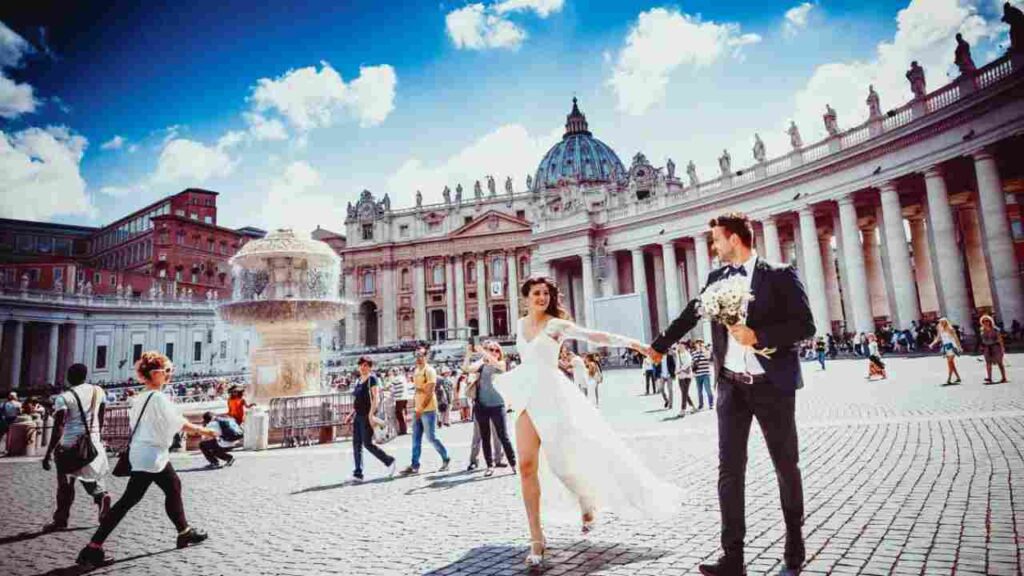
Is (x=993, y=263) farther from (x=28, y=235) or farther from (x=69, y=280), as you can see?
(x=28, y=235)

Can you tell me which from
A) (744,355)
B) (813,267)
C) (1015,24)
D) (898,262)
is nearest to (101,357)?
(813,267)

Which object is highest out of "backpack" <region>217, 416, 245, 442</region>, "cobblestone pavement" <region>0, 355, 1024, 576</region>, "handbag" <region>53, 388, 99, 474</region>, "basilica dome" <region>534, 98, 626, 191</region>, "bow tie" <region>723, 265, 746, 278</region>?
"basilica dome" <region>534, 98, 626, 191</region>

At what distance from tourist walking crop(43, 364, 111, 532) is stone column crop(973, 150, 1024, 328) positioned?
26.9 metres

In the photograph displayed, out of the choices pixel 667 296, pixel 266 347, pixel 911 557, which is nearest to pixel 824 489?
pixel 911 557

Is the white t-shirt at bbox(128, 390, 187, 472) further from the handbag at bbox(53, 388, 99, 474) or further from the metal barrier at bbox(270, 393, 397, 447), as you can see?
the metal barrier at bbox(270, 393, 397, 447)

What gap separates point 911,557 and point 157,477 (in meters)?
5.34

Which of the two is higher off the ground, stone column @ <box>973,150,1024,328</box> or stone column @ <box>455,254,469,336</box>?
stone column @ <box>455,254,469,336</box>

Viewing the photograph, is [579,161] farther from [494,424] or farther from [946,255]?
[494,424]

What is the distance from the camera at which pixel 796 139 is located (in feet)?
95.0

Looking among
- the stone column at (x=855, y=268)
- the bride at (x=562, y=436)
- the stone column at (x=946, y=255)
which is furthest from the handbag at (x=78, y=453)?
the stone column at (x=855, y=268)

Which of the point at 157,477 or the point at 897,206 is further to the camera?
the point at 897,206

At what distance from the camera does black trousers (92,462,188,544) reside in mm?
4008

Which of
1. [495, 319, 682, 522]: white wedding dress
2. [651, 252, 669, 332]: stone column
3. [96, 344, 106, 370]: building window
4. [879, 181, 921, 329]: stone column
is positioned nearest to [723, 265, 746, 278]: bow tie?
[495, 319, 682, 522]: white wedding dress

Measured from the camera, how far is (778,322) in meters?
2.96
